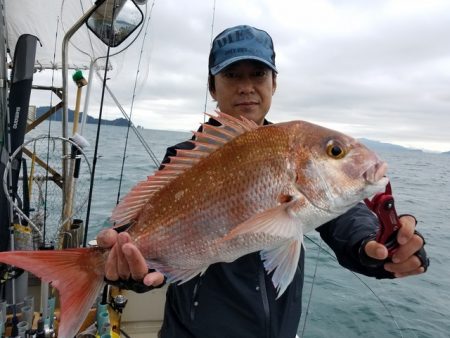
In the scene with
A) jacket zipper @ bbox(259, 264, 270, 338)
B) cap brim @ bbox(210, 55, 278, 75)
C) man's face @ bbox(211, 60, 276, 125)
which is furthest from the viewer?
man's face @ bbox(211, 60, 276, 125)

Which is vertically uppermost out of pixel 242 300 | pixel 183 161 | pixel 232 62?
pixel 232 62

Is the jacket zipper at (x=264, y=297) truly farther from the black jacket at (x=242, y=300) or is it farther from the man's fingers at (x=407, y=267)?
the man's fingers at (x=407, y=267)

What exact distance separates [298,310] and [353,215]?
2.01 feet

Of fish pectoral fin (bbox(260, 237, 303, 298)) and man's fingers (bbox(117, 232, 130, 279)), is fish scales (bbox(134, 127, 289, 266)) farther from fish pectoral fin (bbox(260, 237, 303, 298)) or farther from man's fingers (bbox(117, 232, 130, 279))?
fish pectoral fin (bbox(260, 237, 303, 298))

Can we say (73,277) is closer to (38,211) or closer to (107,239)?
(107,239)

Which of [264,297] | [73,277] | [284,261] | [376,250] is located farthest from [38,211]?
[376,250]

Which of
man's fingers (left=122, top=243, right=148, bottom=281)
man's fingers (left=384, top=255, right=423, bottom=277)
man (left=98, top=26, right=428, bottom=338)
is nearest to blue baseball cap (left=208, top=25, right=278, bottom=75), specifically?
man (left=98, top=26, right=428, bottom=338)

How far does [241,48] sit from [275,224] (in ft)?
Result: 3.56

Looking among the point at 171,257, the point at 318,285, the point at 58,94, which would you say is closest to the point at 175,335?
the point at 171,257

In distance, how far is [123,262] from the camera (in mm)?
1544

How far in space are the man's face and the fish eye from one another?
0.78 metres

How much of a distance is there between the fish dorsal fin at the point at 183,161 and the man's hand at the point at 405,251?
0.69m

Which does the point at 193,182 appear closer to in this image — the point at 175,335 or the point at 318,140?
the point at 318,140

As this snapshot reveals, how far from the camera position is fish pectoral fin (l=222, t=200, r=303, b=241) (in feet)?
4.44
